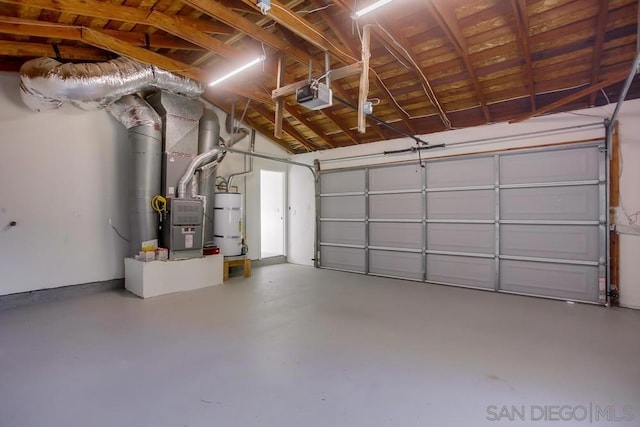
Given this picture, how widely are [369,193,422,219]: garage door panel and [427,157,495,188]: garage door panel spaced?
0.41 meters

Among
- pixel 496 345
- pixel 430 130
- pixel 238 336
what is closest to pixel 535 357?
pixel 496 345

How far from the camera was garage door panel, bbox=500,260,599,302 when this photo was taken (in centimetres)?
430

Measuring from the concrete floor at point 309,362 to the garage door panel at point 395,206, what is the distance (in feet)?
6.55

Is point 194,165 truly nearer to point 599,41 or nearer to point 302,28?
point 302,28

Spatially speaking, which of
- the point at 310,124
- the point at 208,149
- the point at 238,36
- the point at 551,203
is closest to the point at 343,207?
the point at 310,124

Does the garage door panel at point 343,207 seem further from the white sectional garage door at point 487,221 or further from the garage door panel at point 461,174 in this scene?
the garage door panel at point 461,174

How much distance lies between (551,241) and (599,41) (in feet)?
8.50

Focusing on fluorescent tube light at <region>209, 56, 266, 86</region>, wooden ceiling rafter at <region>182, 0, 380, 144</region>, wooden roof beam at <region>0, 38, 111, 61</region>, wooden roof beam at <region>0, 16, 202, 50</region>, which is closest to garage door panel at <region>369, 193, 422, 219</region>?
wooden ceiling rafter at <region>182, 0, 380, 144</region>

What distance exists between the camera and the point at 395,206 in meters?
6.11

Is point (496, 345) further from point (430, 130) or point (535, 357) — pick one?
point (430, 130)

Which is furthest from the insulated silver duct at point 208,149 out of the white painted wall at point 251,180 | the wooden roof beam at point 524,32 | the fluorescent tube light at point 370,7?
the wooden roof beam at point 524,32

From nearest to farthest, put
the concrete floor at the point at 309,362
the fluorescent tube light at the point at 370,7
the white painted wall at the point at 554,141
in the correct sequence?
1. the concrete floor at the point at 309,362
2. the fluorescent tube light at the point at 370,7
3. the white painted wall at the point at 554,141

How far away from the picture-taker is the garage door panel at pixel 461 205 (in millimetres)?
5078

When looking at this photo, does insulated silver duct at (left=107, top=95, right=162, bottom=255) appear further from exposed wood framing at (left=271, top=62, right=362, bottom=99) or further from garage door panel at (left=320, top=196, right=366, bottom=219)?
garage door panel at (left=320, top=196, right=366, bottom=219)
